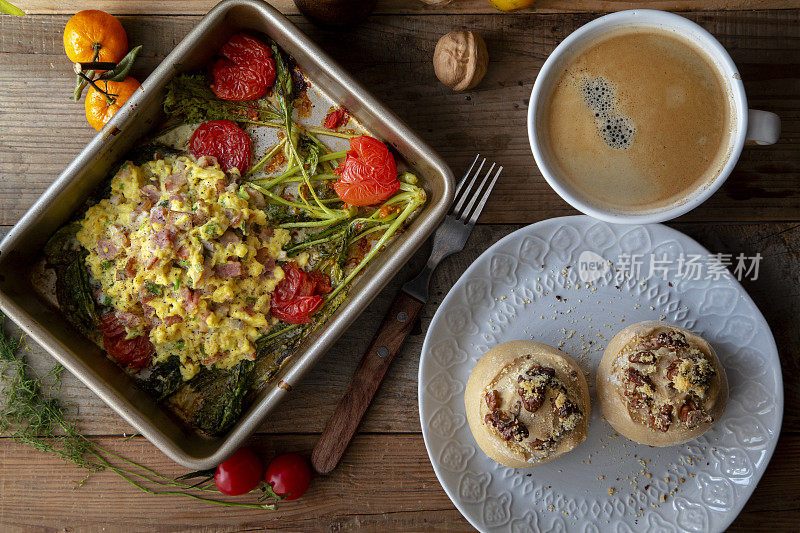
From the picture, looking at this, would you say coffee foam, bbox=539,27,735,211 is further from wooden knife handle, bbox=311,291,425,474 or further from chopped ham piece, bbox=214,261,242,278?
chopped ham piece, bbox=214,261,242,278

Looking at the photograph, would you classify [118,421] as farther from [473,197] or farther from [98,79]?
[473,197]

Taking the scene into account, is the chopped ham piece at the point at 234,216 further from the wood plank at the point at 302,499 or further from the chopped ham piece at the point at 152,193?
the wood plank at the point at 302,499

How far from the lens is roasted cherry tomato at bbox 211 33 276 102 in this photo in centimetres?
210

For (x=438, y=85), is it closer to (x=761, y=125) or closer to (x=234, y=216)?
(x=234, y=216)

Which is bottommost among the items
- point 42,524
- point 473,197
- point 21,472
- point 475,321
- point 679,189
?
point 42,524

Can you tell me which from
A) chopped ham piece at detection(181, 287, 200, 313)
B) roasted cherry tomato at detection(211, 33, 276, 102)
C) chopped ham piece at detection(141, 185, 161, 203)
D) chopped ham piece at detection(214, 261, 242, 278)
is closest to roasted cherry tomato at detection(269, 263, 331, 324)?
chopped ham piece at detection(214, 261, 242, 278)

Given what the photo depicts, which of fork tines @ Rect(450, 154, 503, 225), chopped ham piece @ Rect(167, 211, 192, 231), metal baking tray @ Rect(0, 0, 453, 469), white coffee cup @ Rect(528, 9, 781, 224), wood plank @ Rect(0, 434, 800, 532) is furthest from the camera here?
wood plank @ Rect(0, 434, 800, 532)

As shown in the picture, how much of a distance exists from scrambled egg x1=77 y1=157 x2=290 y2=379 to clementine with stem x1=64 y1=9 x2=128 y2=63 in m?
0.39

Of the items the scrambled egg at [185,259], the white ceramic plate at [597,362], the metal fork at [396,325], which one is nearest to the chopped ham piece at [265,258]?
the scrambled egg at [185,259]

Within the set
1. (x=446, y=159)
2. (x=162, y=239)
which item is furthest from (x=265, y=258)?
(x=446, y=159)

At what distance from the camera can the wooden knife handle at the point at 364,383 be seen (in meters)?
2.19

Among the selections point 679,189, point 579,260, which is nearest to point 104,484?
point 579,260

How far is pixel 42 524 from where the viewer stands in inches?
91.3

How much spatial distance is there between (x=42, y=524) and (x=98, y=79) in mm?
1725
